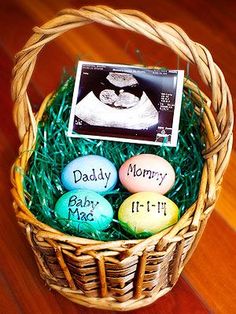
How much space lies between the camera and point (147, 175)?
0.89 m

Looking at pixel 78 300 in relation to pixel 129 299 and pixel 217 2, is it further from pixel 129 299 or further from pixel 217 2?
pixel 217 2

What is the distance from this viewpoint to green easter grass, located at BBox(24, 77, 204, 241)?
0.90 meters

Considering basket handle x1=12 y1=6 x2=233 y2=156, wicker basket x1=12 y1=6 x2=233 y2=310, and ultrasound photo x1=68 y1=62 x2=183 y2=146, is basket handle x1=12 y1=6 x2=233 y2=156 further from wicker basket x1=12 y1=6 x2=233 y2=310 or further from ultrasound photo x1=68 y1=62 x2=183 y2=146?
ultrasound photo x1=68 y1=62 x2=183 y2=146

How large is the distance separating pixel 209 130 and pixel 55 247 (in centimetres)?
37

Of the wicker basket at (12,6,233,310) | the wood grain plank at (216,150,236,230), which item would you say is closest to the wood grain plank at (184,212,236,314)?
the wood grain plank at (216,150,236,230)

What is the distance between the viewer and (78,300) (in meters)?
0.92

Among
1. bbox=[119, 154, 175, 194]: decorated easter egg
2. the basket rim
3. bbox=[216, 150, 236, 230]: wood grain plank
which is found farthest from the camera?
bbox=[216, 150, 236, 230]: wood grain plank

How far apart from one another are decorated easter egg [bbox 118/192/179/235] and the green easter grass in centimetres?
5

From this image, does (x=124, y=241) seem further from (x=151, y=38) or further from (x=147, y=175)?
(x=151, y=38)

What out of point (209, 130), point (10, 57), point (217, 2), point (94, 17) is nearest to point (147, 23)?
point (94, 17)

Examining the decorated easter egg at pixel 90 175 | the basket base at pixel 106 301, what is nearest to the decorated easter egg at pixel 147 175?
the decorated easter egg at pixel 90 175

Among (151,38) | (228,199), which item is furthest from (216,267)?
(151,38)

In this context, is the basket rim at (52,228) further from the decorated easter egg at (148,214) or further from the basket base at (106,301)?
the basket base at (106,301)

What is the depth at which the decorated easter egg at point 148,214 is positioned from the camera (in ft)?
2.67
